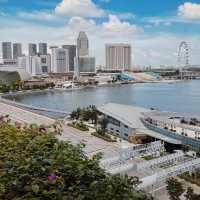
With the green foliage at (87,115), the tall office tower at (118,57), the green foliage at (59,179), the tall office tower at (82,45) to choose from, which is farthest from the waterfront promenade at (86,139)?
the tall office tower at (118,57)

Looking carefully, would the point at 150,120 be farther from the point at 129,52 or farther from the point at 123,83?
the point at 129,52

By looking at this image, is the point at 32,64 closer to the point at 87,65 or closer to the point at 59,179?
the point at 87,65

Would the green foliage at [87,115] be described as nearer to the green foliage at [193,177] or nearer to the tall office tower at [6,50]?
the green foliage at [193,177]

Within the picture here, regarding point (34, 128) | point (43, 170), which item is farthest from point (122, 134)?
point (43, 170)

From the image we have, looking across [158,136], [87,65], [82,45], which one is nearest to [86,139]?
[158,136]

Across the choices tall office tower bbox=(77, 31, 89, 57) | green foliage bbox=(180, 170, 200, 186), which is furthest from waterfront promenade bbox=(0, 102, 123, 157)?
tall office tower bbox=(77, 31, 89, 57)

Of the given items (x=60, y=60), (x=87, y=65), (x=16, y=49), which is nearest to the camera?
(x=87, y=65)
